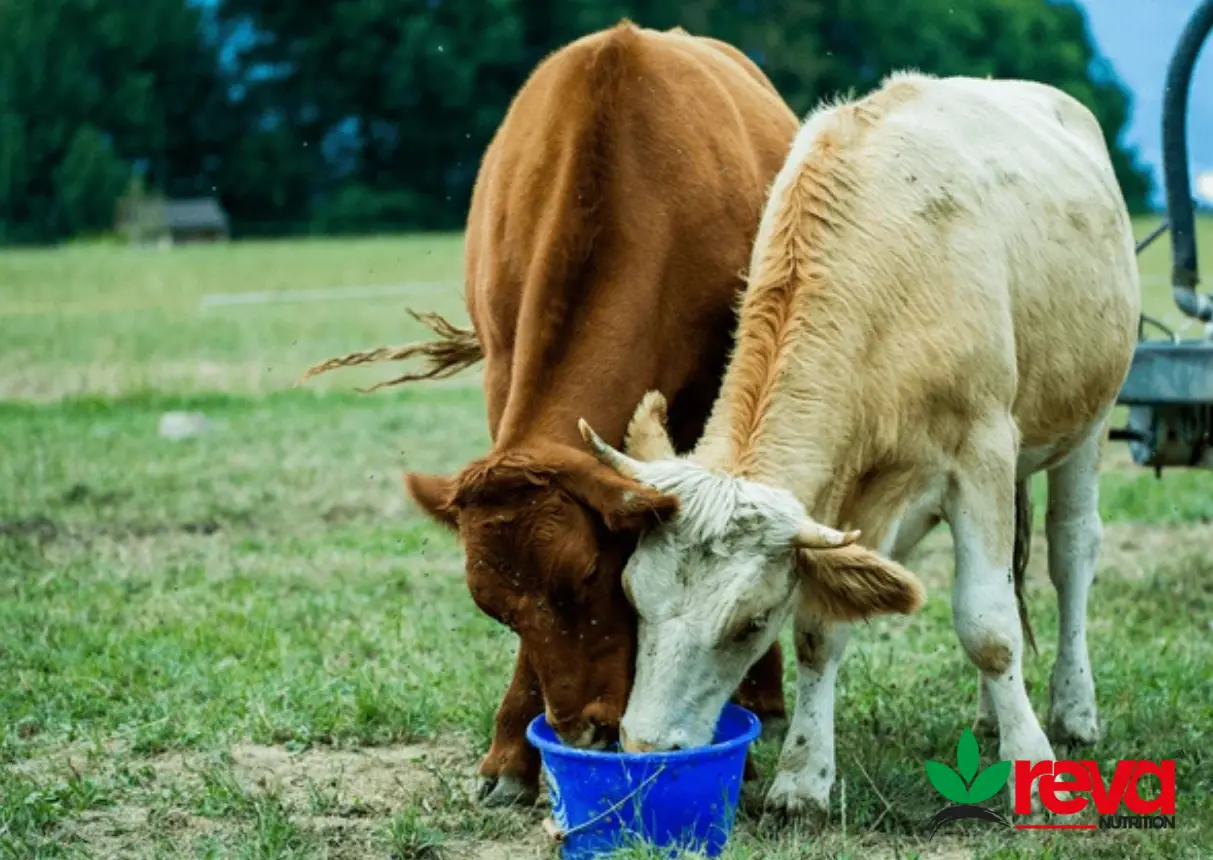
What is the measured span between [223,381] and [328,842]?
12820 mm

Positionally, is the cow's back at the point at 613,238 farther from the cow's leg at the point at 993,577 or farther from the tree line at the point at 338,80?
the tree line at the point at 338,80

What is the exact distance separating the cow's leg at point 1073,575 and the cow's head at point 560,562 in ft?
6.46

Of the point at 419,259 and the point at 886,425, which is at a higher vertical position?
the point at 886,425

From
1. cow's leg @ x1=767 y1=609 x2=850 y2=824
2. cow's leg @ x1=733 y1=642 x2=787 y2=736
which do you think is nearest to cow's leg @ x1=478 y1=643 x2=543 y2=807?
cow's leg @ x1=767 y1=609 x2=850 y2=824

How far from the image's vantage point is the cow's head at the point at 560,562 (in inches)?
178

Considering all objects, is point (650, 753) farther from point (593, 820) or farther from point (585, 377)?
point (585, 377)

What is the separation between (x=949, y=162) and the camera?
5195 mm

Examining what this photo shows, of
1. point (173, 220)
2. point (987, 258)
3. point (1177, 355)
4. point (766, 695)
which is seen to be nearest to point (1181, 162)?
point (1177, 355)

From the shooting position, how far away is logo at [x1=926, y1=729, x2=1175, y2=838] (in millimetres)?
4863

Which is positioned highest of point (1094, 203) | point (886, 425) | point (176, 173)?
point (1094, 203)

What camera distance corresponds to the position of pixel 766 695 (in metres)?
6.17

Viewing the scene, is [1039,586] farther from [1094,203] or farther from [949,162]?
[949,162]

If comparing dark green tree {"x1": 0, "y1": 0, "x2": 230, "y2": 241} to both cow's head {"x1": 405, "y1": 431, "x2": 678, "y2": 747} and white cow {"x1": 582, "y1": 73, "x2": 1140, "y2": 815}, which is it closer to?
white cow {"x1": 582, "y1": 73, "x2": 1140, "y2": 815}

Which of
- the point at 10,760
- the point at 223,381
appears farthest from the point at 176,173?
the point at 10,760
